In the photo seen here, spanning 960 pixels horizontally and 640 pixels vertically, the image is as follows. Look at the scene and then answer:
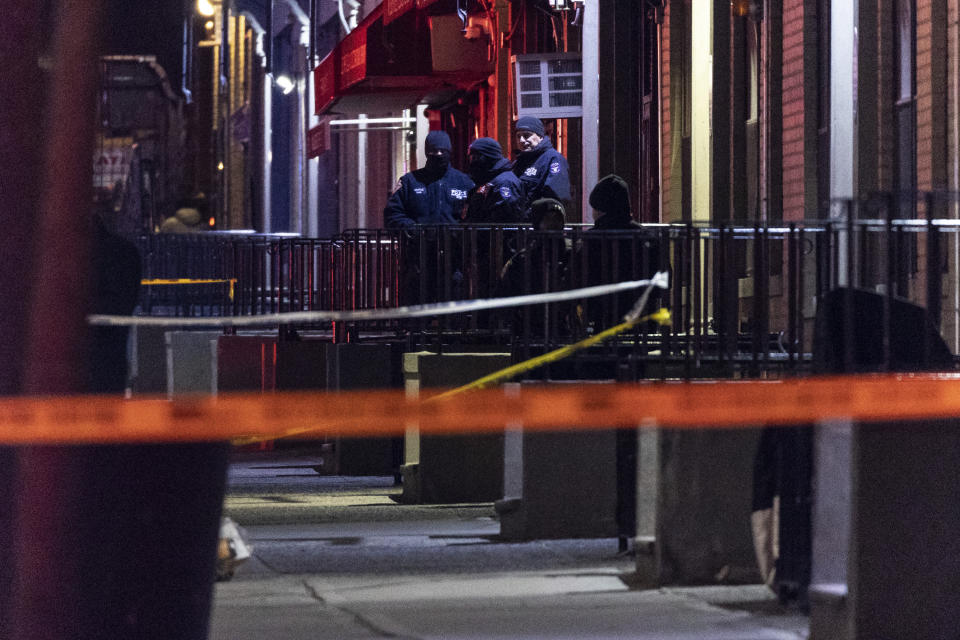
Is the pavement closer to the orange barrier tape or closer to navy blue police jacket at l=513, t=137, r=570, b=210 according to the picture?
the orange barrier tape

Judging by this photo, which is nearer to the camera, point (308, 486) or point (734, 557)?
point (734, 557)

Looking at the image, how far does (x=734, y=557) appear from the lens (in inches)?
323

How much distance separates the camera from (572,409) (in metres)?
8.78

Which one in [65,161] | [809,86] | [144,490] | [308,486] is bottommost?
[308,486]

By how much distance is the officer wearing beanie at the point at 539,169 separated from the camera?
14.2 m

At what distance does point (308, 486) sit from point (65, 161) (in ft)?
31.9

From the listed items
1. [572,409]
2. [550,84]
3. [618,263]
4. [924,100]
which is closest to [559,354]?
[618,263]

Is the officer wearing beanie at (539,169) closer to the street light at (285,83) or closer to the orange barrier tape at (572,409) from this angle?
the orange barrier tape at (572,409)

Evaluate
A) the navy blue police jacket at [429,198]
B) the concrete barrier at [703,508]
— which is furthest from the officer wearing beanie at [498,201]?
the concrete barrier at [703,508]

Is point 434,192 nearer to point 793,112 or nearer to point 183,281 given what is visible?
point 183,281

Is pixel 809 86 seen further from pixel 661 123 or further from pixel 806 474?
pixel 806 474

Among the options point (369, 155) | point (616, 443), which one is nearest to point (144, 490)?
point (616, 443)

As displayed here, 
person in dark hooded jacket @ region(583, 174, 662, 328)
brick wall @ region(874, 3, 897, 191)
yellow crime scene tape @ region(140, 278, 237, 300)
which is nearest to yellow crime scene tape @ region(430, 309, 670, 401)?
person in dark hooded jacket @ region(583, 174, 662, 328)

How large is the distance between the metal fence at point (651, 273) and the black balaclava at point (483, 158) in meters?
0.94
